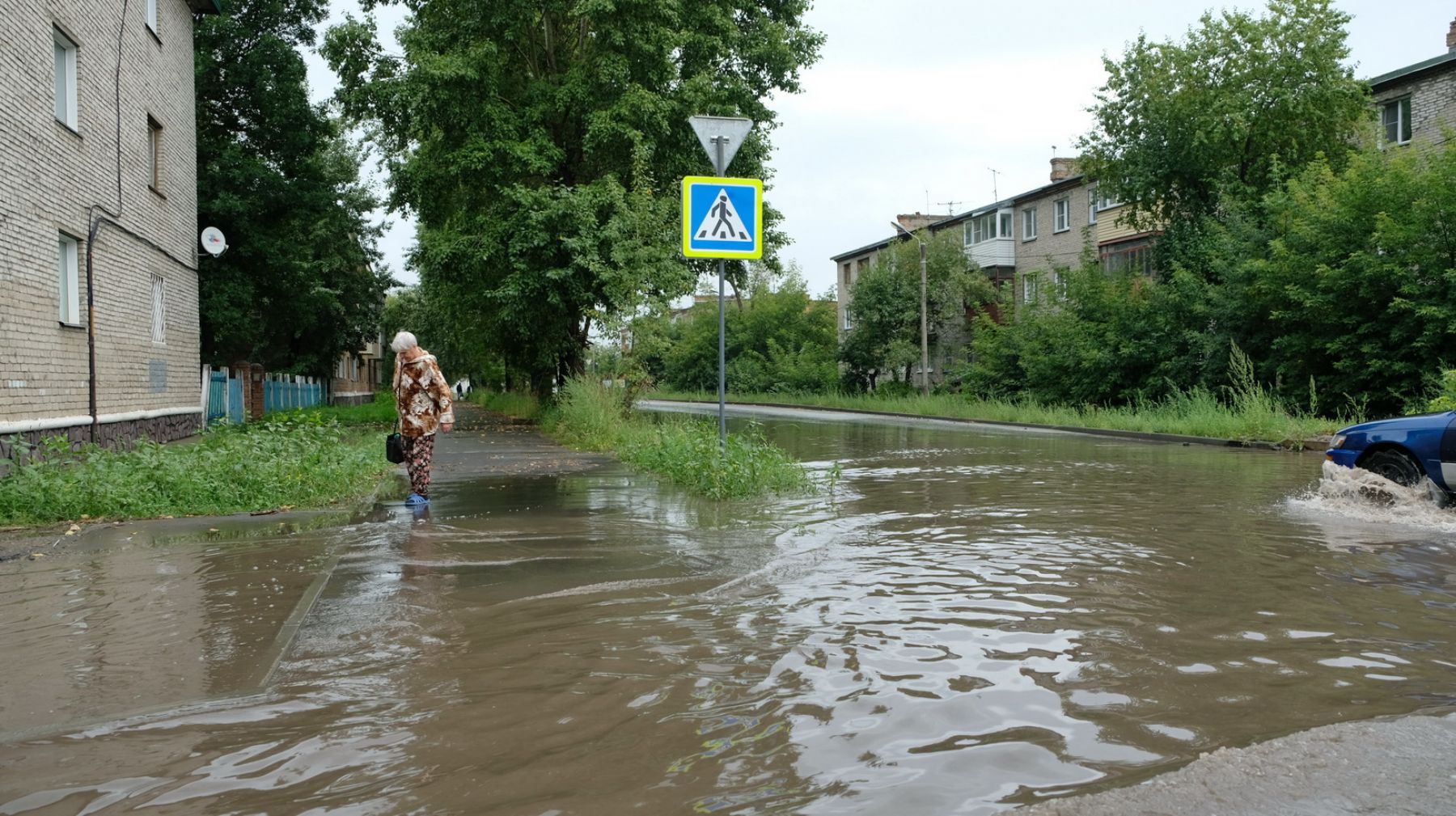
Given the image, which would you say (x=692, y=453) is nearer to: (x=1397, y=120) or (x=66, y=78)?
(x=66, y=78)

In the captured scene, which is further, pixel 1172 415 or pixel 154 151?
pixel 1172 415

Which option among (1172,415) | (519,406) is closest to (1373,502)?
(1172,415)

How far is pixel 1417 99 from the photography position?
1141 inches

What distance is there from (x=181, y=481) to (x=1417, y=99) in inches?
1242

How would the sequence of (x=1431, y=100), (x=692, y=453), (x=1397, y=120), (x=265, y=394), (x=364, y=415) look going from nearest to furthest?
(x=692, y=453), (x=1431, y=100), (x=1397, y=120), (x=265, y=394), (x=364, y=415)

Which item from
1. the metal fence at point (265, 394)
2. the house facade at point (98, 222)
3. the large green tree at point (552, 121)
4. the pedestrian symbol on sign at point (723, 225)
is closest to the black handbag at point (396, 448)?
the pedestrian symbol on sign at point (723, 225)

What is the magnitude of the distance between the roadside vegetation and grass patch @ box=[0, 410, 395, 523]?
3440 mm

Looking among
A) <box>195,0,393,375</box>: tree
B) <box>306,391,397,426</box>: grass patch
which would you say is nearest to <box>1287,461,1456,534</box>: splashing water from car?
<box>306,391,397,426</box>: grass patch

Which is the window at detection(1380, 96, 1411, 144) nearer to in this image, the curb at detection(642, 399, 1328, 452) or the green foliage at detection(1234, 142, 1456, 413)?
the green foliage at detection(1234, 142, 1456, 413)

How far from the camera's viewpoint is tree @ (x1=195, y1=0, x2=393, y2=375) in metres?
30.5

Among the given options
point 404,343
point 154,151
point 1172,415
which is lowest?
point 1172,415

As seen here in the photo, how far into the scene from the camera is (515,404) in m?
36.3

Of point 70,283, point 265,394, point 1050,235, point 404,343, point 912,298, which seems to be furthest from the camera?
point 912,298

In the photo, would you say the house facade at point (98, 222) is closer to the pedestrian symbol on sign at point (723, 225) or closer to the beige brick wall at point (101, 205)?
the beige brick wall at point (101, 205)
